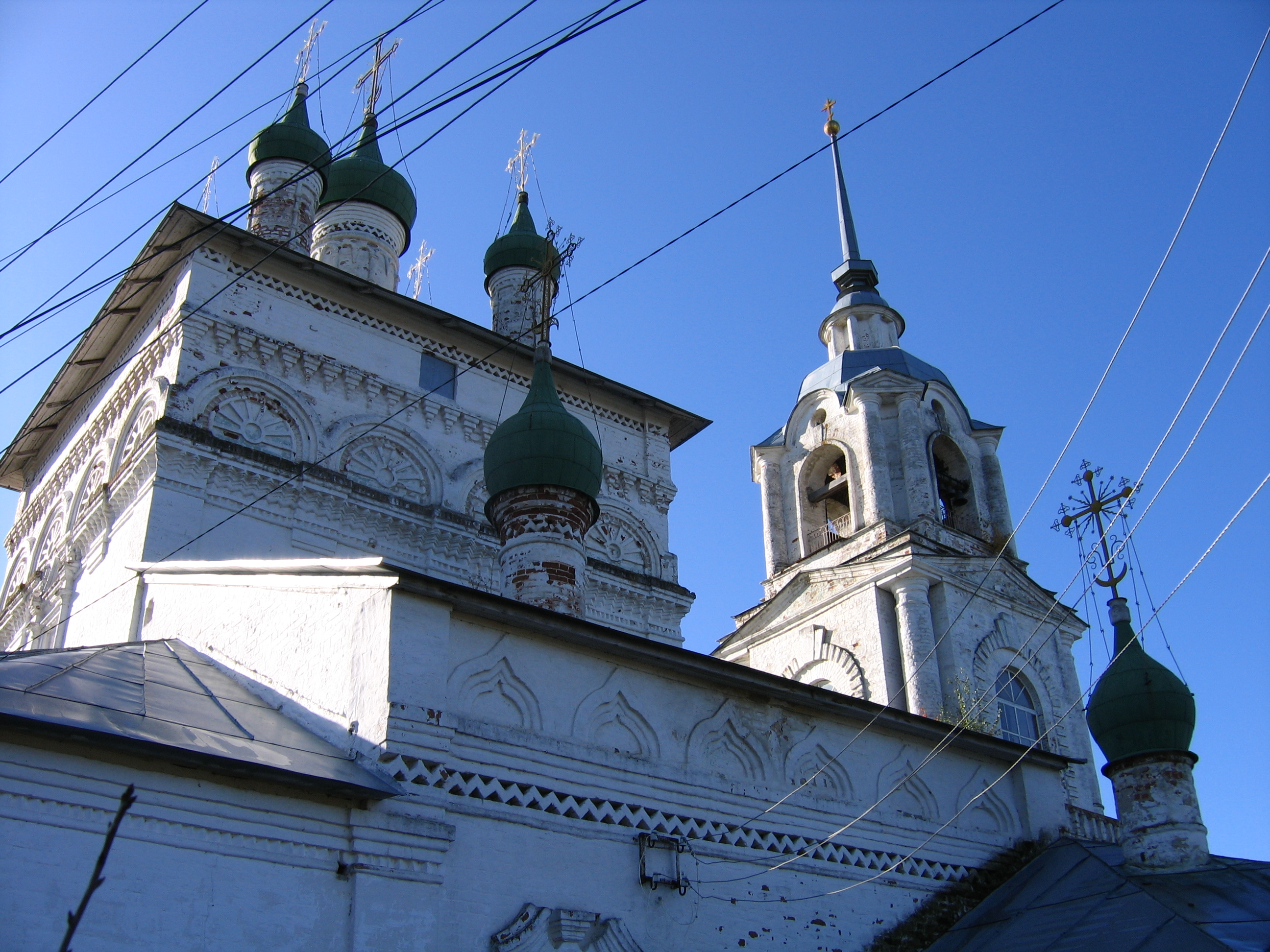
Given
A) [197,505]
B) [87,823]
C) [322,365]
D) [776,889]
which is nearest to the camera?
[87,823]

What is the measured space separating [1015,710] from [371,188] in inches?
421

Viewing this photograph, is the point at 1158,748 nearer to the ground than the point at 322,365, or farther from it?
nearer to the ground

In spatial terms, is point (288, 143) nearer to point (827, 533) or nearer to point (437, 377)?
point (437, 377)

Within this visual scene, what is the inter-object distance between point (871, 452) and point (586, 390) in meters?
4.43

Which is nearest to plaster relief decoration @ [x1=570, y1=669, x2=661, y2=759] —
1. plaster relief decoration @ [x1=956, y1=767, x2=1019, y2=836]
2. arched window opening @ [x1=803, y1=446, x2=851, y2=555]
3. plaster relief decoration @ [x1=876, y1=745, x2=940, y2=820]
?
plaster relief decoration @ [x1=876, y1=745, x2=940, y2=820]

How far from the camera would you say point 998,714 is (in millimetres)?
15234

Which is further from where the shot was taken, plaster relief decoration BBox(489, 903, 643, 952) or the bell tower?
the bell tower

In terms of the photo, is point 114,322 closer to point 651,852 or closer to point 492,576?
point 492,576

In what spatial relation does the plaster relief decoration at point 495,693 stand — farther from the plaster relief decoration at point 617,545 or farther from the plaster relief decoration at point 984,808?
the plaster relief decoration at point 617,545

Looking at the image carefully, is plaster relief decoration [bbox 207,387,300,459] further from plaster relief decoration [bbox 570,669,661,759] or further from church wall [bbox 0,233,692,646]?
plaster relief decoration [bbox 570,669,661,759]

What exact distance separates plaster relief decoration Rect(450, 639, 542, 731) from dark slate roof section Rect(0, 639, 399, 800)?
0.76 m

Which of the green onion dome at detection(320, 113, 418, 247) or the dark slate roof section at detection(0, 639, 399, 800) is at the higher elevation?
the green onion dome at detection(320, 113, 418, 247)

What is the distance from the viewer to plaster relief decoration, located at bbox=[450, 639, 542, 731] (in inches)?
270

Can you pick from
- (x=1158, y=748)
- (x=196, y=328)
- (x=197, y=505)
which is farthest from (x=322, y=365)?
(x=1158, y=748)
